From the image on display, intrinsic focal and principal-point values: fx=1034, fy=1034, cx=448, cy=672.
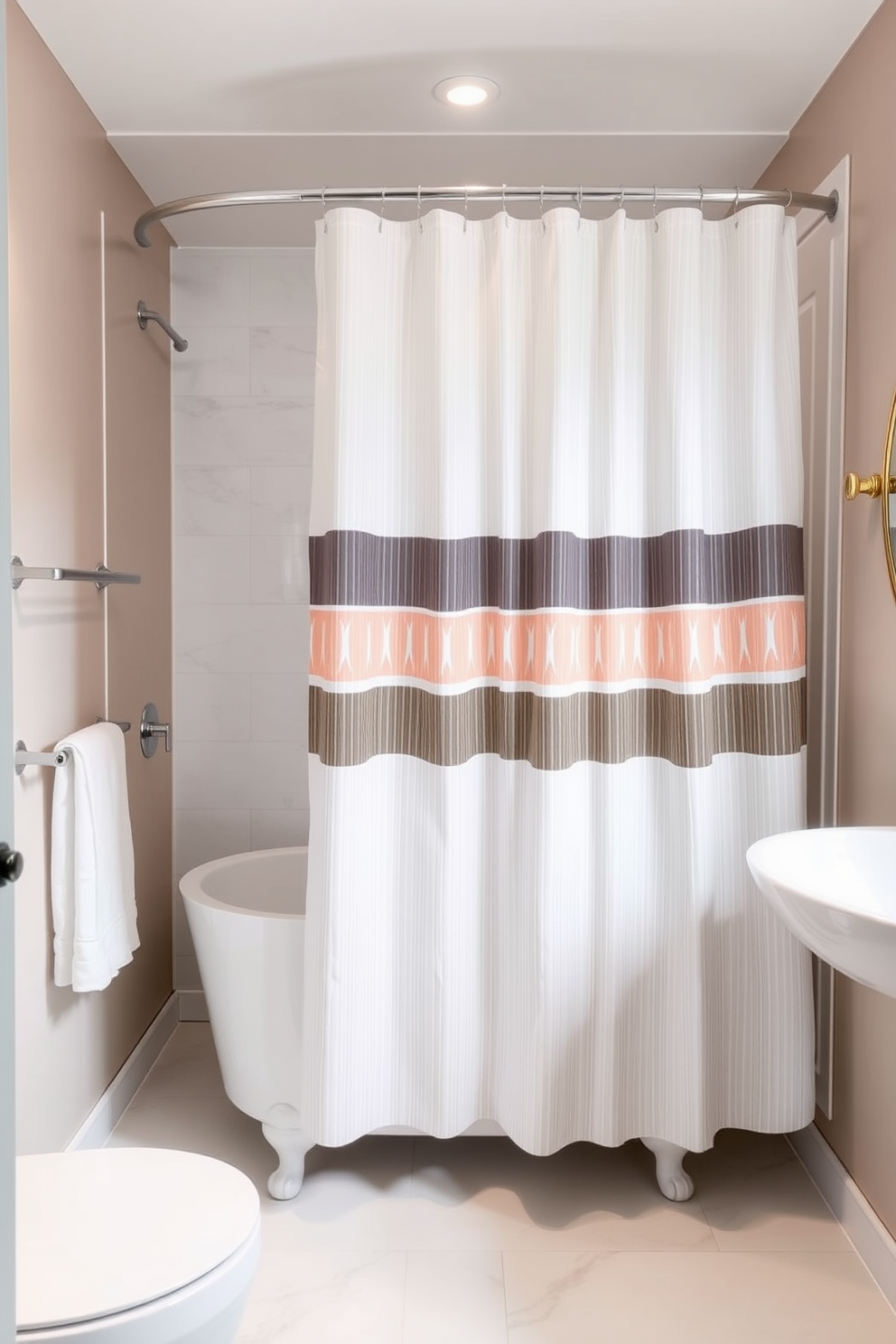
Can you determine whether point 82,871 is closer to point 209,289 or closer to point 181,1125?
point 181,1125

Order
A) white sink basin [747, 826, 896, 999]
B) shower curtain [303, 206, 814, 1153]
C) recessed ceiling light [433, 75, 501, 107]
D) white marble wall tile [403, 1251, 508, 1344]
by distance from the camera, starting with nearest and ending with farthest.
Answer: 1. white sink basin [747, 826, 896, 999]
2. white marble wall tile [403, 1251, 508, 1344]
3. shower curtain [303, 206, 814, 1153]
4. recessed ceiling light [433, 75, 501, 107]

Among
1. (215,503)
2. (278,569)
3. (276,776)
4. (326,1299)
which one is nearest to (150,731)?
(276,776)

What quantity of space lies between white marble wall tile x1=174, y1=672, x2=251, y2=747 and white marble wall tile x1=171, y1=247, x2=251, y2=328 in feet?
3.53

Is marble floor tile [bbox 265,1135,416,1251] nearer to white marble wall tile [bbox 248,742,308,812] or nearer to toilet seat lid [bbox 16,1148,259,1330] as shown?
toilet seat lid [bbox 16,1148,259,1330]

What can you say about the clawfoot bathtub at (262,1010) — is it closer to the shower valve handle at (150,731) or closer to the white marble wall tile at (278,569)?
the shower valve handle at (150,731)

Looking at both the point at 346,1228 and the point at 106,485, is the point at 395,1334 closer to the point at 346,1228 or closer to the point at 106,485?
the point at 346,1228

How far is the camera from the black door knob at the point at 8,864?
0.99m

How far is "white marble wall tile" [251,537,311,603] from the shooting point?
3.16m

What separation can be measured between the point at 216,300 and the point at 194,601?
910 millimetres

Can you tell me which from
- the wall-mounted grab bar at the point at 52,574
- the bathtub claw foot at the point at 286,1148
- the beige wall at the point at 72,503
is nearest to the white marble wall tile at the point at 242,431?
the beige wall at the point at 72,503

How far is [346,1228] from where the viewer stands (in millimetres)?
2133

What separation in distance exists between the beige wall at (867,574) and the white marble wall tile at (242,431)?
1600mm

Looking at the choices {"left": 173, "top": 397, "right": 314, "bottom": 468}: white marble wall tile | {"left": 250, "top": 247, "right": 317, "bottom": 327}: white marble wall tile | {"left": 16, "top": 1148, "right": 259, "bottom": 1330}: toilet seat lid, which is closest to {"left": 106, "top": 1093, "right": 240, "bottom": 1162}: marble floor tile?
{"left": 16, "top": 1148, "right": 259, "bottom": 1330}: toilet seat lid

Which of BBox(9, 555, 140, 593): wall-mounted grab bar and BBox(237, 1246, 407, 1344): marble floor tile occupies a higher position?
BBox(9, 555, 140, 593): wall-mounted grab bar
